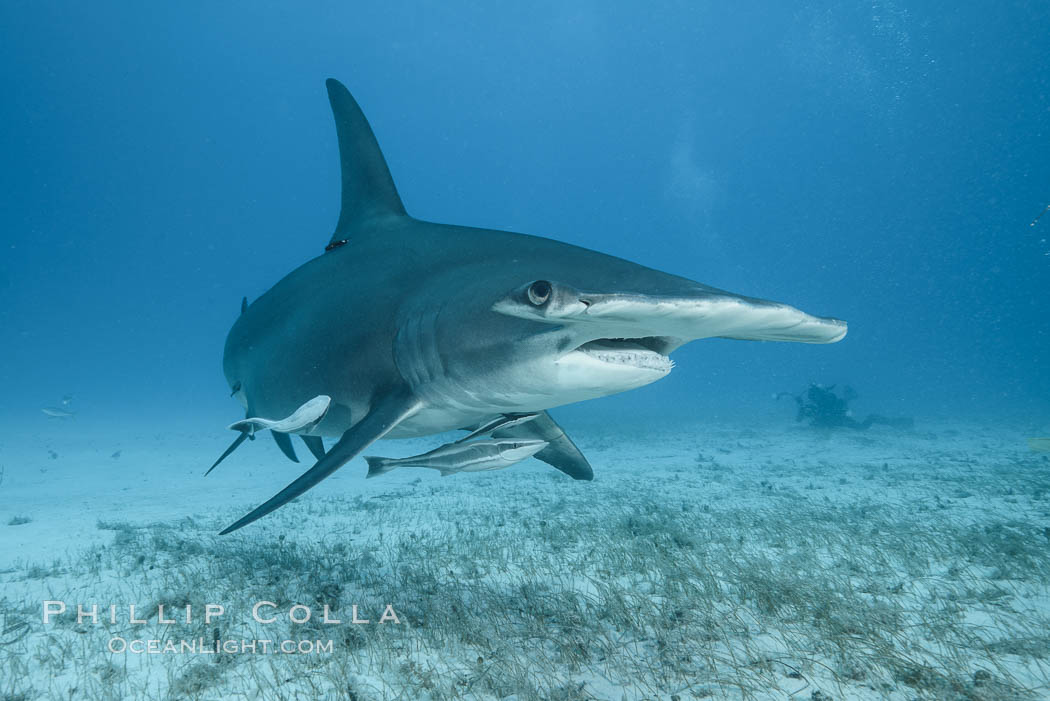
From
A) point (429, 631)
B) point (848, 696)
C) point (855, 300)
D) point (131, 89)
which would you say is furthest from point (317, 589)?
point (855, 300)

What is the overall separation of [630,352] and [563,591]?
7.60 feet

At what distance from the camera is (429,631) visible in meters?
2.98

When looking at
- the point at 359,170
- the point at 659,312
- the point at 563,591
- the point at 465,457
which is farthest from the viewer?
the point at 359,170

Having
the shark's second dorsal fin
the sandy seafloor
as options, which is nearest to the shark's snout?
the sandy seafloor

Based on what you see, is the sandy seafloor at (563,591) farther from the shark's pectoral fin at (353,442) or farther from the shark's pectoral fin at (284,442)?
the shark's pectoral fin at (284,442)

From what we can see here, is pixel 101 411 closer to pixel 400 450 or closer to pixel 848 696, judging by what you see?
pixel 400 450

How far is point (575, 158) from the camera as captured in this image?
140500mm

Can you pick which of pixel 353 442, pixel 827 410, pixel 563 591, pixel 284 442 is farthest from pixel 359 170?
pixel 827 410

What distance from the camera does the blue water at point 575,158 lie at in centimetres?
9856

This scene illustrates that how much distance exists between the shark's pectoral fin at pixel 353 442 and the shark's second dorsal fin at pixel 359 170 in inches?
85.1

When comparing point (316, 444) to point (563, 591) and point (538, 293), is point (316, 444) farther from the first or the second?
point (538, 293)

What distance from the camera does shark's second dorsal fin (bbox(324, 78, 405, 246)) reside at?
4.48 meters

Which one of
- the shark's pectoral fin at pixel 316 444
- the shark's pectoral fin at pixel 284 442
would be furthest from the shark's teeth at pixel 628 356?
the shark's pectoral fin at pixel 284 442

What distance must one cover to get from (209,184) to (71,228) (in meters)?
39.7
